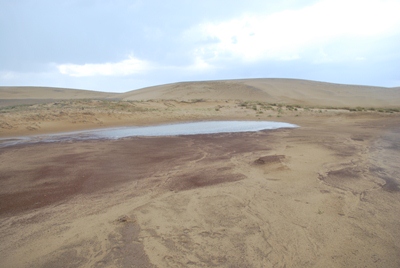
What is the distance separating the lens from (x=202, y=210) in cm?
468

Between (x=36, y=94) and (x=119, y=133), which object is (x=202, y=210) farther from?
(x=36, y=94)

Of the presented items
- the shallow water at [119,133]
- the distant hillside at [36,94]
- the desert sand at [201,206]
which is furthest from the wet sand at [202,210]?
the distant hillside at [36,94]

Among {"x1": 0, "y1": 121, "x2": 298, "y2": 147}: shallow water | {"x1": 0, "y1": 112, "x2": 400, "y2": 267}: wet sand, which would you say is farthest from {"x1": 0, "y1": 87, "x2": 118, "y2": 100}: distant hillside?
{"x1": 0, "y1": 112, "x2": 400, "y2": 267}: wet sand

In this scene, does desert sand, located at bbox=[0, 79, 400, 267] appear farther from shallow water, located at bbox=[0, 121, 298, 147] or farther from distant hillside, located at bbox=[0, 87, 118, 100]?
distant hillside, located at bbox=[0, 87, 118, 100]

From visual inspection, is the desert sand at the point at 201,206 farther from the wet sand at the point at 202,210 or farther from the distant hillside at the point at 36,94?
the distant hillside at the point at 36,94

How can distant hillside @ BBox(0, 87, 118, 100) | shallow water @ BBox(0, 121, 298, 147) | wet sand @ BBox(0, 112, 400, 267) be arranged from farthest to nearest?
distant hillside @ BBox(0, 87, 118, 100)
shallow water @ BBox(0, 121, 298, 147)
wet sand @ BBox(0, 112, 400, 267)

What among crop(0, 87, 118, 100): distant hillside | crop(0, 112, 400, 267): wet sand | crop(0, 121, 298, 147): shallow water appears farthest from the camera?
crop(0, 87, 118, 100): distant hillside

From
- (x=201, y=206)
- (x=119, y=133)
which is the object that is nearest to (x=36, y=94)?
(x=119, y=133)

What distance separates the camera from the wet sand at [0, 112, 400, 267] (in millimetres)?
3514

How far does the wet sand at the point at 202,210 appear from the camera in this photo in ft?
11.5

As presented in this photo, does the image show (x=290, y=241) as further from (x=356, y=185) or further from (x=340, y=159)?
(x=340, y=159)

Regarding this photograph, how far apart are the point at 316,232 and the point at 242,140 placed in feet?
23.9

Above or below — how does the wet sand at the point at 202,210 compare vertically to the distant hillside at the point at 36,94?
below

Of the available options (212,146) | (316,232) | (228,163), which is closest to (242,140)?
(212,146)
